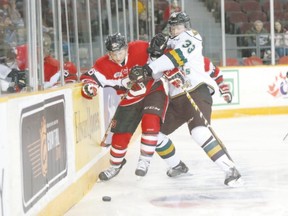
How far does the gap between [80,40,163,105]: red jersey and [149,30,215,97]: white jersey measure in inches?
4.5

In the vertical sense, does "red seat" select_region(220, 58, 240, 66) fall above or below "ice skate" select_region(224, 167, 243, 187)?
above

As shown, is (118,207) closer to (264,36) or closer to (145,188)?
(145,188)

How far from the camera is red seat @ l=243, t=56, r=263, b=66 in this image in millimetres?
9578

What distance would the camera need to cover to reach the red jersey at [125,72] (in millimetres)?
4531

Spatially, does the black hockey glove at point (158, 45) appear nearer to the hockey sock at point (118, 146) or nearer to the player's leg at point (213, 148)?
the player's leg at point (213, 148)

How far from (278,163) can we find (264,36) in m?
4.95

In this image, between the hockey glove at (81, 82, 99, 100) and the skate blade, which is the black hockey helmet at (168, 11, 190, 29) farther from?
the skate blade

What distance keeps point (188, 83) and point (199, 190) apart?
639 mm

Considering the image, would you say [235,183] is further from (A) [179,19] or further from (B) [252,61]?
(B) [252,61]

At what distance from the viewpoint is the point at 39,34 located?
3717 millimetres

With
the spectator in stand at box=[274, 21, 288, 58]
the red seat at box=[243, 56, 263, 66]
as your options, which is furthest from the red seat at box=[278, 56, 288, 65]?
the red seat at box=[243, 56, 263, 66]

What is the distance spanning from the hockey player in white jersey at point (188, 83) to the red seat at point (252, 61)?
5.02m

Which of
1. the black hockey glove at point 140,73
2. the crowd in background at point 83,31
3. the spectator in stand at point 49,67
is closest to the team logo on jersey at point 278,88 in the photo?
the crowd in background at point 83,31

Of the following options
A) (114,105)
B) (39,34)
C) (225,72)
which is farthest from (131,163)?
(225,72)
